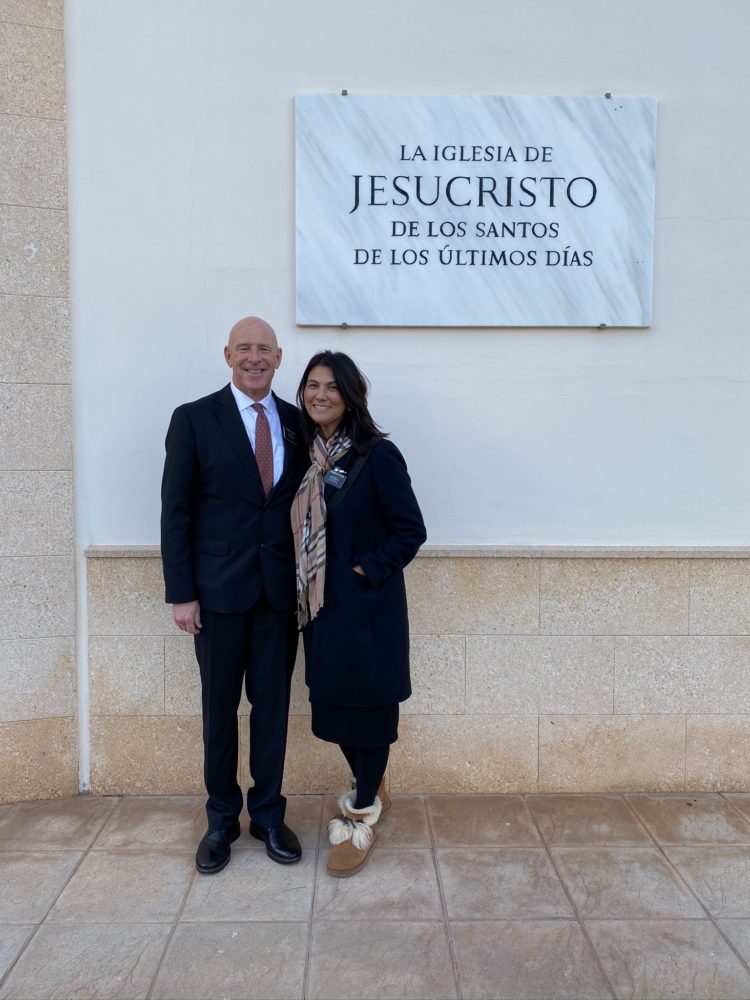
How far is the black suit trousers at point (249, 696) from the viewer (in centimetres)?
274

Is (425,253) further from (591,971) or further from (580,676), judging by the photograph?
(591,971)

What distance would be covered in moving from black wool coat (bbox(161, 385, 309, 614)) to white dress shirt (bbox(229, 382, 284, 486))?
0.04m

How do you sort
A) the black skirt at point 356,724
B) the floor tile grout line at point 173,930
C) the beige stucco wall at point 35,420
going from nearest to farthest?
the floor tile grout line at point 173,930
the black skirt at point 356,724
the beige stucco wall at point 35,420

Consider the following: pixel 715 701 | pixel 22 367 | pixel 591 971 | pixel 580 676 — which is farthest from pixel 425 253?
pixel 591 971

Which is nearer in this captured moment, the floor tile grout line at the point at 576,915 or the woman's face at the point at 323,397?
the floor tile grout line at the point at 576,915

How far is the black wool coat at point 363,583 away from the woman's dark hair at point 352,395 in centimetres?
5

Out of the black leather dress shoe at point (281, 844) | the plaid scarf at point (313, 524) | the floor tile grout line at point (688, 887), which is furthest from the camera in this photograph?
the black leather dress shoe at point (281, 844)

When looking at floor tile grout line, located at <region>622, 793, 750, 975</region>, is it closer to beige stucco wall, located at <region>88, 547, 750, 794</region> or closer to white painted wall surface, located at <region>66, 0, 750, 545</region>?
beige stucco wall, located at <region>88, 547, 750, 794</region>

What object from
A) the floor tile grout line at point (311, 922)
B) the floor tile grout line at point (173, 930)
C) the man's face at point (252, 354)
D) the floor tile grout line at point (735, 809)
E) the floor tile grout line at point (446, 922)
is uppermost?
the man's face at point (252, 354)

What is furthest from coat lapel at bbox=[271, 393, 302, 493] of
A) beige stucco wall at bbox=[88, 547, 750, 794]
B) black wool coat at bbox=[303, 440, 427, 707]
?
beige stucco wall at bbox=[88, 547, 750, 794]

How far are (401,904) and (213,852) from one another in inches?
29.2

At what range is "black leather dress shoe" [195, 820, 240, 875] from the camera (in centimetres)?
272

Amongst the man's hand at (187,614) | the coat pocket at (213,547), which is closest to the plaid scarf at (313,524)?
the coat pocket at (213,547)

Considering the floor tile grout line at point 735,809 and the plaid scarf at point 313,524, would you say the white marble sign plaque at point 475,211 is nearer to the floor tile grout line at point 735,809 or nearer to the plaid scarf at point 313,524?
the plaid scarf at point 313,524
